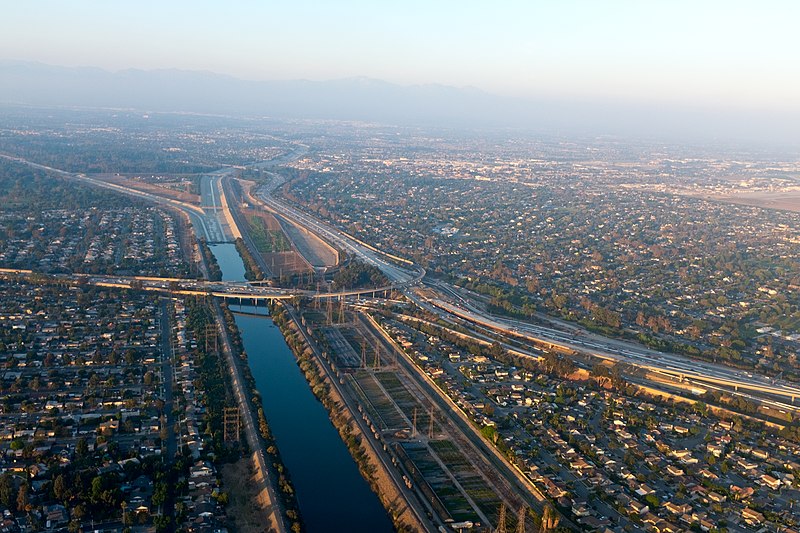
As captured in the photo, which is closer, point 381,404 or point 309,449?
point 309,449

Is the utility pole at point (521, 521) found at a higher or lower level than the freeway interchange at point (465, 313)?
lower

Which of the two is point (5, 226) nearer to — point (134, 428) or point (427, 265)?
point (427, 265)

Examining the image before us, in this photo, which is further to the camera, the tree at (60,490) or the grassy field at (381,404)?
the grassy field at (381,404)

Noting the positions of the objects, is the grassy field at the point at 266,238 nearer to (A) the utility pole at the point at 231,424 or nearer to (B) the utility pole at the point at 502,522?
(A) the utility pole at the point at 231,424

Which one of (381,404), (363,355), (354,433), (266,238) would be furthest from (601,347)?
(266,238)

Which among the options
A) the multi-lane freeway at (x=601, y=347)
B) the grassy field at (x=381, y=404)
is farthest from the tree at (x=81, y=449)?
the multi-lane freeway at (x=601, y=347)

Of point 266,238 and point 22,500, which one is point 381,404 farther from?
point 266,238

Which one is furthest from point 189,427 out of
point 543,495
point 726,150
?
point 726,150

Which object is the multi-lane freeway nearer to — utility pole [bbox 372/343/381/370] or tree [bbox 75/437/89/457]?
utility pole [bbox 372/343/381/370]
